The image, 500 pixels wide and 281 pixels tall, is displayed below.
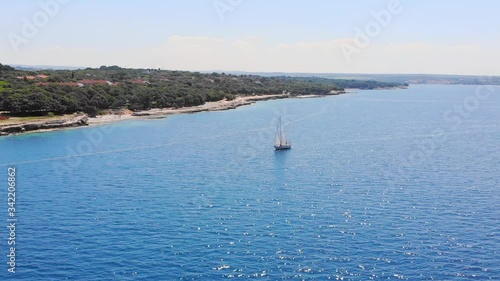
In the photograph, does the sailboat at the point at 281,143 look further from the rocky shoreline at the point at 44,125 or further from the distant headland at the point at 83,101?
the distant headland at the point at 83,101

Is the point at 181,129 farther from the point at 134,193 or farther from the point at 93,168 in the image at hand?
the point at 134,193

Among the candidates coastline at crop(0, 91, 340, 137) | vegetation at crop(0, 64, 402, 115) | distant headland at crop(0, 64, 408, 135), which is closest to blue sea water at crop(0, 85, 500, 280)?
coastline at crop(0, 91, 340, 137)

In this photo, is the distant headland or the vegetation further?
the vegetation

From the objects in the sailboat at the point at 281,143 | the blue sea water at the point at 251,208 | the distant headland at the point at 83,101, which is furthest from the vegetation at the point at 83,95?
the sailboat at the point at 281,143

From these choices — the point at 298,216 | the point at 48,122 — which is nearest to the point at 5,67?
the point at 48,122

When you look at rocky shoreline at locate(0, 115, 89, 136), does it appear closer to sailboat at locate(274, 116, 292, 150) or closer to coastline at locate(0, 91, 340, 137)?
coastline at locate(0, 91, 340, 137)

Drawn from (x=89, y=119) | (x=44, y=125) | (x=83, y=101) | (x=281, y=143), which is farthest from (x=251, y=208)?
(x=83, y=101)

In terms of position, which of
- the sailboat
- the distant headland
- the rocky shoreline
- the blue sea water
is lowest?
the blue sea water


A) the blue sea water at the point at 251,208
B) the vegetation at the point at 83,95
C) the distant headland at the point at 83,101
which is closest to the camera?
the blue sea water at the point at 251,208
